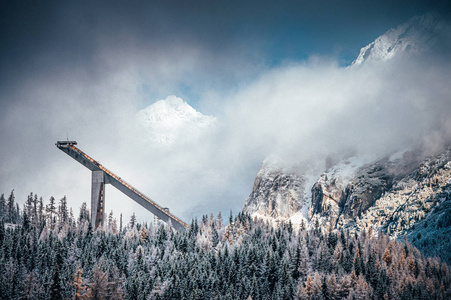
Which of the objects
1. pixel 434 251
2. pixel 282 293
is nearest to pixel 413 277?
pixel 282 293

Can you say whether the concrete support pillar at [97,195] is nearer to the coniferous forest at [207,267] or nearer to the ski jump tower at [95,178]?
the ski jump tower at [95,178]

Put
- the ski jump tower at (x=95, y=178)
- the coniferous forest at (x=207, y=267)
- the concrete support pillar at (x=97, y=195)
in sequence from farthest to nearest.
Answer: the concrete support pillar at (x=97, y=195)
the ski jump tower at (x=95, y=178)
the coniferous forest at (x=207, y=267)

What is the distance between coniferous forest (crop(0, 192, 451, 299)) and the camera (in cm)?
10825

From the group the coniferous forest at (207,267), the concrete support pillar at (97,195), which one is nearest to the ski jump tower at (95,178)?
the concrete support pillar at (97,195)

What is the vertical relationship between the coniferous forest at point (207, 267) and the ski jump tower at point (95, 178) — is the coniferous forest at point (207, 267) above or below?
below

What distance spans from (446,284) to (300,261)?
5334 centimetres

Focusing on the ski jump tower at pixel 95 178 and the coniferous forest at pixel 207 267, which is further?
the ski jump tower at pixel 95 178

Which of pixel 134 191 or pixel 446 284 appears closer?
pixel 446 284

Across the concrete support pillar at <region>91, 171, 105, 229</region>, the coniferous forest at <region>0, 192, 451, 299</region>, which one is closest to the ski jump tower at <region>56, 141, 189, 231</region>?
the concrete support pillar at <region>91, 171, 105, 229</region>

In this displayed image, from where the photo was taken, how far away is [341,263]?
13562 cm

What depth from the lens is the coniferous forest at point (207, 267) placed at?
108 meters

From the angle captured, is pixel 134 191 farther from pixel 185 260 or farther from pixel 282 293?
pixel 282 293

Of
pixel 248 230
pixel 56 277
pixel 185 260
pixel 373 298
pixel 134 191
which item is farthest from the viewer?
pixel 248 230

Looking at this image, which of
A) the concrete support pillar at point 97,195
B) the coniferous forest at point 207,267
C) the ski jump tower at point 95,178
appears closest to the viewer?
the coniferous forest at point 207,267
